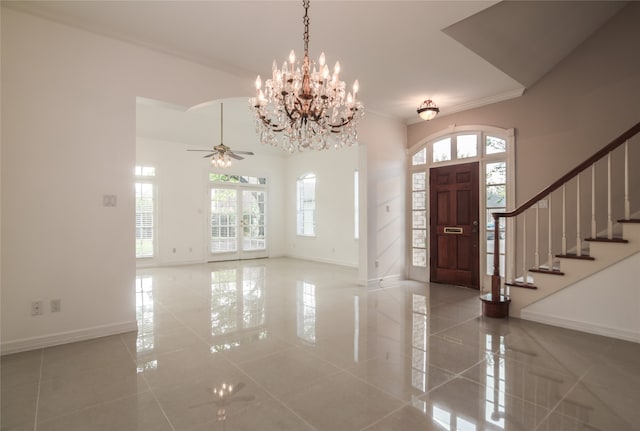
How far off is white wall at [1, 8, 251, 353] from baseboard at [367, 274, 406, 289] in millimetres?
3700

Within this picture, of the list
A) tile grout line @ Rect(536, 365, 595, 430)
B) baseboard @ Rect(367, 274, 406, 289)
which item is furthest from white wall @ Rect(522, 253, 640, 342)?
baseboard @ Rect(367, 274, 406, 289)

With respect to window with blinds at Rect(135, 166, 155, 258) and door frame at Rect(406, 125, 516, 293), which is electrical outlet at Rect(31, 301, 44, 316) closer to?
window with blinds at Rect(135, 166, 155, 258)

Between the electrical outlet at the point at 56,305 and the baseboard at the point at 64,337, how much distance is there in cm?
23

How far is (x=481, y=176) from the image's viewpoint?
5.35m

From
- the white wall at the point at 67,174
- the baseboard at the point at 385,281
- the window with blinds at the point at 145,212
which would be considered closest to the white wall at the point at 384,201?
the baseboard at the point at 385,281

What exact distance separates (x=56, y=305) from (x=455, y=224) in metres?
5.74

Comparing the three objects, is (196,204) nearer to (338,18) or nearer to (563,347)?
(338,18)

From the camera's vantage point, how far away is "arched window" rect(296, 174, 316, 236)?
9219mm

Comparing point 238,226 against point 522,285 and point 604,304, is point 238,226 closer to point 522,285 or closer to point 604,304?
point 522,285

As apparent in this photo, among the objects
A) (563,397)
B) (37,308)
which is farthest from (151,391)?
(563,397)

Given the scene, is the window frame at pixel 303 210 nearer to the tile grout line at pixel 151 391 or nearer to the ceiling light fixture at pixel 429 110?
the ceiling light fixture at pixel 429 110

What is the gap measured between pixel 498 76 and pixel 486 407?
4.21 m

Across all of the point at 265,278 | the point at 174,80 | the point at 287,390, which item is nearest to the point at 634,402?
the point at 287,390

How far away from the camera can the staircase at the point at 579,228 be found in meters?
3.33
